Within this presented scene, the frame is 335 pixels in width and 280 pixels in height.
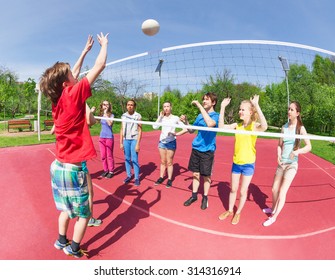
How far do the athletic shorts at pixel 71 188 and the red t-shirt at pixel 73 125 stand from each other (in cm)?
11

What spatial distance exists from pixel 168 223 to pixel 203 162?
46.9 inches

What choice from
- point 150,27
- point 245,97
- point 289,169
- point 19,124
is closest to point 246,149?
point 289,169

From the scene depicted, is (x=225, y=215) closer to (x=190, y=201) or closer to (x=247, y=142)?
(x=190, y=201)

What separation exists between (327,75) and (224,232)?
44.3m

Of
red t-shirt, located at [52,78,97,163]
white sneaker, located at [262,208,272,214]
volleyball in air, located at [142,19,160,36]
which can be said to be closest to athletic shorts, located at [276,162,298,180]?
white sneaker, located at [262,208,272,214]

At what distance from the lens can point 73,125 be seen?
2.32 meters

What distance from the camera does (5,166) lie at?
6.73 metres

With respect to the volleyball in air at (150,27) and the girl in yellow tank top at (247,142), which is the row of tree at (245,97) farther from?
the girl in yellow tank top at (247,142)

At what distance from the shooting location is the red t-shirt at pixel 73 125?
212 centimetres

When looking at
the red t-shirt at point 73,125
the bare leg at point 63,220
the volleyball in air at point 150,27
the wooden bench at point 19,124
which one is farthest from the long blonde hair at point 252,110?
the wooden bench at point 19,124

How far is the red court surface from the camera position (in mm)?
2982

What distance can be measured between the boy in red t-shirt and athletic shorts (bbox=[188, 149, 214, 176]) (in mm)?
2097

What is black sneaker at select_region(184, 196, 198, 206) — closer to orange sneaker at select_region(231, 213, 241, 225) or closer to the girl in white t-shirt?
orange sneaker at select_region(231, 213, 241, 225)
